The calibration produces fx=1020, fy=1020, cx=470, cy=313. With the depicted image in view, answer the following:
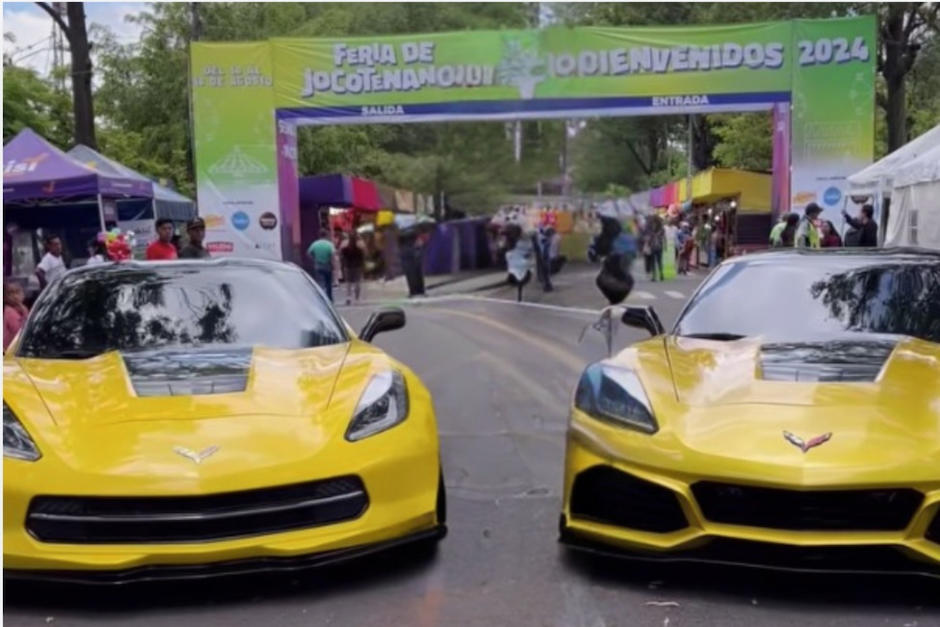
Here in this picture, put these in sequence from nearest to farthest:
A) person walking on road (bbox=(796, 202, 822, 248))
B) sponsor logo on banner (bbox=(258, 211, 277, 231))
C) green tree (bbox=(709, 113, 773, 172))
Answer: person walking on road (bbox=(796, 202, 822, 248)), sponsor logo on banner (bbox=(258, 211, 277, 231)), green tree (bbox=(709, 113, 773, 172))

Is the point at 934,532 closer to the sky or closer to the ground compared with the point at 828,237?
closer to the ground

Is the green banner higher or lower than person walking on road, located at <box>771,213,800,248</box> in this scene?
higher

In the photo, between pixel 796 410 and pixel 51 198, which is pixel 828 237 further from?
pixel 51 198

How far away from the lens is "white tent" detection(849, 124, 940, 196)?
15.1 metres

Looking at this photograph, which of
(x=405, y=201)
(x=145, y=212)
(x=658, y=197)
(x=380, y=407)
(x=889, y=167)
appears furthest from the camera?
(x=405, y=201)

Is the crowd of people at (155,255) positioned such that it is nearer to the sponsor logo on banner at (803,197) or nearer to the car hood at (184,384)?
the car hood at (184,384)

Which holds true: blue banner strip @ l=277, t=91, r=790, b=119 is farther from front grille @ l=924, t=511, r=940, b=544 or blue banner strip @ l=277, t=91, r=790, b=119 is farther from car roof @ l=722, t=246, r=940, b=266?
front grille @ l=924, t=511, r=940, b=544

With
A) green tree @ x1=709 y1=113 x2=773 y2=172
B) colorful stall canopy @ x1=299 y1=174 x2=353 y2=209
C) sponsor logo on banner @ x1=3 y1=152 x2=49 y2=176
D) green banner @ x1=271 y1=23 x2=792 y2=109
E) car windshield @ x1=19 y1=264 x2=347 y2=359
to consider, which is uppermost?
green banner @ x1=271 y1=23 x2=792 y2=109

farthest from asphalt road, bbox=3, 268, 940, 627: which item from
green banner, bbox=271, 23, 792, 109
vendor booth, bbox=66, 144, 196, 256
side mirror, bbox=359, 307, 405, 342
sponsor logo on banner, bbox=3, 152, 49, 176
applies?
vendor booth, bbox=66, 144, 196, 256

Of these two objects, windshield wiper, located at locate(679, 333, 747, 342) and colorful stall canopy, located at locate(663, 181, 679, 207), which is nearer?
windshield wiper, located at locate(679, 333, 747, 342)

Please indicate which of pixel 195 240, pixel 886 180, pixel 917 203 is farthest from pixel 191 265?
pixel 886 180

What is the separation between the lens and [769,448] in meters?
3.74

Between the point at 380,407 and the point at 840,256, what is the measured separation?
2718mm

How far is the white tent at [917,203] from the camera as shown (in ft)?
44.4
